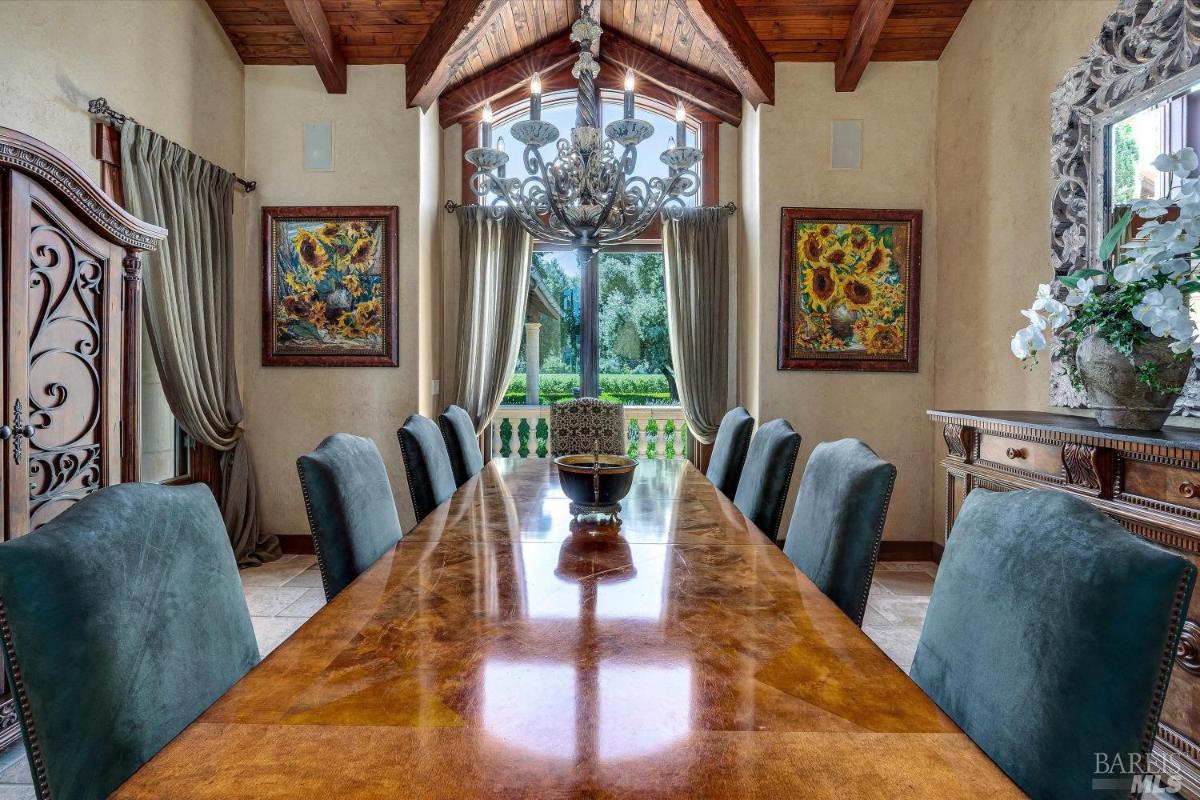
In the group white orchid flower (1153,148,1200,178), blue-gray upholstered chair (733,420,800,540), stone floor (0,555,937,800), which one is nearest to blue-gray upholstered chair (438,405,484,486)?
stone floor (0,555,937,800)

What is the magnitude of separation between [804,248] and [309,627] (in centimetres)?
370

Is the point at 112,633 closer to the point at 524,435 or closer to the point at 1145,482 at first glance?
the point at 1145,482

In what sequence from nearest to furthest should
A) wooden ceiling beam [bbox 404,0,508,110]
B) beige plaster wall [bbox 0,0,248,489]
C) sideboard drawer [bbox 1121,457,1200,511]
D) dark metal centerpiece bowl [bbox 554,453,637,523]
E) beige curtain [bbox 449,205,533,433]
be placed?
sideboard drawer [bbox 1121,457,1200,511], dark metal centerpiece bowl [bbox 554,453,637,523], beige plaster wall [bbox 0,0,248,489], wooden ceiling beam [bbox 404,0,508,110], beige curtain [bbox 449,205,533,433]

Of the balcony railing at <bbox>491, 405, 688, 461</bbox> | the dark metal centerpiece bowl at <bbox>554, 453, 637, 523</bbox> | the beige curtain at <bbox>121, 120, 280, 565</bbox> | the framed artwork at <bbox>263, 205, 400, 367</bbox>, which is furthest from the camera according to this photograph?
the balcony railing at <bbox>491, 405, 688, 461</bbox>

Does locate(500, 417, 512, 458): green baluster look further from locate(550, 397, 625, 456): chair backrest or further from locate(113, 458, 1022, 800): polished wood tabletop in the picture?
locate(113, 458, 1022, 800): polished wood tabletop

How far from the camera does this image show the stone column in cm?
471

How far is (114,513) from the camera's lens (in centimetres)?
97

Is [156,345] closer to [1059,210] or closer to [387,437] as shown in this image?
[387,437]

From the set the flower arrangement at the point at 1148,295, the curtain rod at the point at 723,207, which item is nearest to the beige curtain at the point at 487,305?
the curtain rod at the point at 723,207

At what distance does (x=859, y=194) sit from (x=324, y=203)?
3.39m

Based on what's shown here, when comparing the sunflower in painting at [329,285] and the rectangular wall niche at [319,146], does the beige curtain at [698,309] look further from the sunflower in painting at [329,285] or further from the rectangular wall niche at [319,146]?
the rectangular wall niche at [319,146]

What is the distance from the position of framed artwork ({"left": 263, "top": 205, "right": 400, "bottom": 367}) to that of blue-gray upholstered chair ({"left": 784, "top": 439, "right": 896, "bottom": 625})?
10.3 feet

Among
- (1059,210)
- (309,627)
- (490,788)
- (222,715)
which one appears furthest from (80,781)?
(1059,210)

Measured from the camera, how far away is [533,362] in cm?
472
